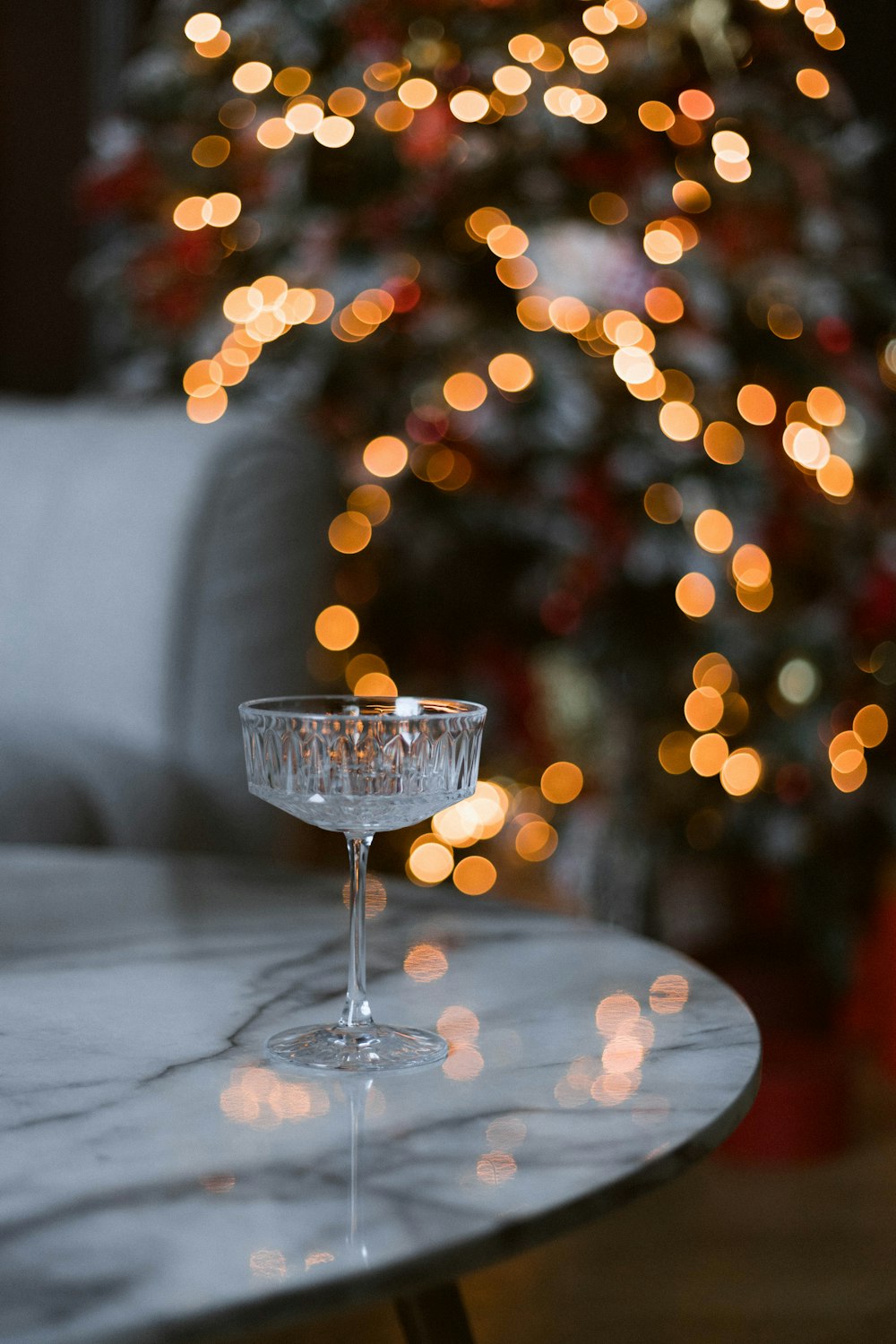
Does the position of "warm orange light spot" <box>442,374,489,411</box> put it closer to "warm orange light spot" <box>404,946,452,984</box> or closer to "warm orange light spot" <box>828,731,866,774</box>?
"warm orange light spot" <box>828,731,866,774</box>

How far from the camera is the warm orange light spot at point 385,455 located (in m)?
1.83

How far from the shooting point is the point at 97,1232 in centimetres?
42

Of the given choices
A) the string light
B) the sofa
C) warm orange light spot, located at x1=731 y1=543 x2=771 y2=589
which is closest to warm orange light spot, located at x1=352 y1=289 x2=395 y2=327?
the string light

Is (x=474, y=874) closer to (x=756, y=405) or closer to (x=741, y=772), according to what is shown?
(x=741, y=772)

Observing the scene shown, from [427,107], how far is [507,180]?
0.13 meters

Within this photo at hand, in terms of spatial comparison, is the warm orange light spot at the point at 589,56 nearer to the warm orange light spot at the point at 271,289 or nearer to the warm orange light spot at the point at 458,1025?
the warm orange light spot at the point at 271,289

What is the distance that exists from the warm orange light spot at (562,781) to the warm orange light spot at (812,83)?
93 centimetres

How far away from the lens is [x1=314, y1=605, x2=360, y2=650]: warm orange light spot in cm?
190

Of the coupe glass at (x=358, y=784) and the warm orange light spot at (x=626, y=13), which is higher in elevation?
the warm orange light spot at (x=626, y=13)

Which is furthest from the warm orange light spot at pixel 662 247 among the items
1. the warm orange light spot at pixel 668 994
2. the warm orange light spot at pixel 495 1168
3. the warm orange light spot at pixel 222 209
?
the warm orange light spot at pixel 495 1168

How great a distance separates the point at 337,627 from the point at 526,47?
0.75m

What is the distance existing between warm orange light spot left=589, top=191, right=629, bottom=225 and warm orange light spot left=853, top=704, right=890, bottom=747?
74cm

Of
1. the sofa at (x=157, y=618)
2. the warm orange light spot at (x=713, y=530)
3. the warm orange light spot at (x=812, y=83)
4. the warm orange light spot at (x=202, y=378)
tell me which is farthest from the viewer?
the warm orange light spot at (x=202, y=378)

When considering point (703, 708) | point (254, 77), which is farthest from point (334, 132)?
point (703, 708)
